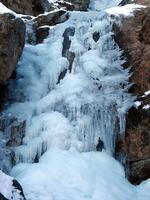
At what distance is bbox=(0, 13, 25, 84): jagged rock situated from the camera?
39.6 ft

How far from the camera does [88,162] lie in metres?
10.9

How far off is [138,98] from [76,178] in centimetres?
304

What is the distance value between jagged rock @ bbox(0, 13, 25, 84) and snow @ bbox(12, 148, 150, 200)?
271 centimetres

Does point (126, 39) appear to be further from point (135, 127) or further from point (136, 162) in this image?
point (136, 162)

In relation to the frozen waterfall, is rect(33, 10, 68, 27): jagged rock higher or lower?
higher

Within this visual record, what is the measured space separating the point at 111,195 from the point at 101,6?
66.3 feet

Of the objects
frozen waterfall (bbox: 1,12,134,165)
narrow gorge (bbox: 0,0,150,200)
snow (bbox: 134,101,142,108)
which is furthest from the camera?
snow (bbox: 134,101,142,108)

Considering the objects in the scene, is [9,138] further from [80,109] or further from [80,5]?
[80,5]

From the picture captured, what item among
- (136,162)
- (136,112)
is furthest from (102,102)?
(136,162)

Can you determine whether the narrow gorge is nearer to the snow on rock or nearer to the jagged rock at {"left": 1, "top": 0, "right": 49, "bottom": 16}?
the jagged rock at {"left": 1, "top": 0, "right": 49, "bottom": 16}

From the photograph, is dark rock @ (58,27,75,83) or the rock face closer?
the rock face

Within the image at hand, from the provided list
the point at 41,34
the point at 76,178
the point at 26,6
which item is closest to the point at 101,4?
the point at 26,6

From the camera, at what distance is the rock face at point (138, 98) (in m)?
11.3

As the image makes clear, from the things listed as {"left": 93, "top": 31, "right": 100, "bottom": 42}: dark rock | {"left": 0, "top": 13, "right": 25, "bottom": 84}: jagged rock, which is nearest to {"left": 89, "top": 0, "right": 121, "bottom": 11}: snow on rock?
{"left": 93, "top": 31, "right": 100, "bottom": 42}: dark rock
